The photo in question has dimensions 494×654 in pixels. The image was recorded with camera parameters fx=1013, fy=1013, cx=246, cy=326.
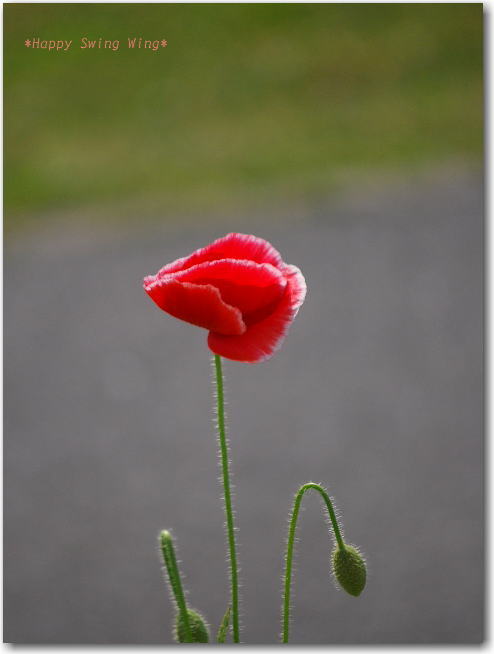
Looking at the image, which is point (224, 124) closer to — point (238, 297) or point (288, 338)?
point (288, 338)

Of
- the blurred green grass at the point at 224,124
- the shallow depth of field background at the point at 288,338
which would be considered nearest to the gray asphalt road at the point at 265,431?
the shallow depth of field background at the point at 288,338

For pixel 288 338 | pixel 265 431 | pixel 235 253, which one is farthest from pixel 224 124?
pixel 235 253

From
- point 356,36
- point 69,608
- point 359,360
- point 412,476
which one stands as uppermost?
point 356,36

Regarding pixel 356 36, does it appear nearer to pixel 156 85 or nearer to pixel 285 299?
pixel 156 85

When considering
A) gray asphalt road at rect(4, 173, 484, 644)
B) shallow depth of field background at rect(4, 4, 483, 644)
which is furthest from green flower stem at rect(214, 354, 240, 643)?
gray asphalt road at rect(4, 173, 484, 644)

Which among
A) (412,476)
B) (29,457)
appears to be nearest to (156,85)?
(29,457)

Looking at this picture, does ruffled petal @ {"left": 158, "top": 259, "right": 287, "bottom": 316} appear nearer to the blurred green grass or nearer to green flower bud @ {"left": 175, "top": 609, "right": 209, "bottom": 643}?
green flower bud @ {"left": 175, "top": 609, "right": 209, "bottom": 643}

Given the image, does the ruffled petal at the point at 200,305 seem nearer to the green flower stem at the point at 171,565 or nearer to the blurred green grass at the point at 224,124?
the green flower stem at the point at 171,565
